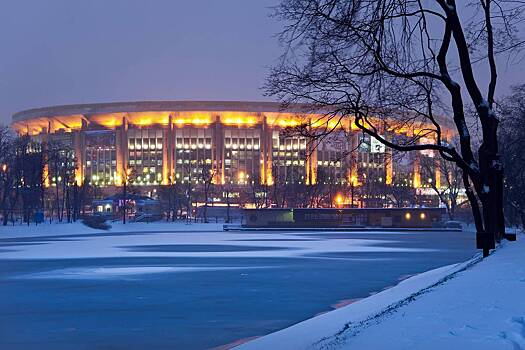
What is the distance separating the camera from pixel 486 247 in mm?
19516

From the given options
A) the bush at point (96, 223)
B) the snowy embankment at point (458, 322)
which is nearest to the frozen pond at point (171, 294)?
the snowy embankment at point (458, 322)

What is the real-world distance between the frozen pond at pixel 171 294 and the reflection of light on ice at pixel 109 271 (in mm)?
41

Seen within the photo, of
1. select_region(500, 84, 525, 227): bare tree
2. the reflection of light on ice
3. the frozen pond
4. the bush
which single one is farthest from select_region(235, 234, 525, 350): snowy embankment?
the bush

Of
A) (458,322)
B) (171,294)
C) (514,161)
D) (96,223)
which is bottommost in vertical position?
(171,294)

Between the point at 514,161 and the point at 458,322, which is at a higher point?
the point at 514,161

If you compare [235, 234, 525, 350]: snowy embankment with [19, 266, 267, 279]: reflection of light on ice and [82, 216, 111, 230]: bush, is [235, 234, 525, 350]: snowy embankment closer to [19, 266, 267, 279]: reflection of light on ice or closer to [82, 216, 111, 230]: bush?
[19, 266, 267, 279]: reflection of light on ice

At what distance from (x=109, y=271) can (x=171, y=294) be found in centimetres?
899

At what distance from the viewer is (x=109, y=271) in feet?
101

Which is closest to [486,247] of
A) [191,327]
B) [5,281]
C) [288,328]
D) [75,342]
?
[288,328]

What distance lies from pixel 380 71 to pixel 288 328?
686cm

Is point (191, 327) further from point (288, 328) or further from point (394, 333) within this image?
point (394, 333)

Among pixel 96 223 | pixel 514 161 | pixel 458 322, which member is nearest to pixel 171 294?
pixel 458 322

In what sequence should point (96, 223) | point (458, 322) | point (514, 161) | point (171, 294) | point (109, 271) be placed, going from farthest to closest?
point (96, 223) < point (514, 161) < point (109, 271) < point (171, 294) < point (458, 322)

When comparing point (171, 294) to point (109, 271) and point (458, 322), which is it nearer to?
point (109, 271)
